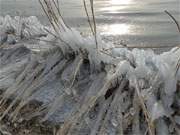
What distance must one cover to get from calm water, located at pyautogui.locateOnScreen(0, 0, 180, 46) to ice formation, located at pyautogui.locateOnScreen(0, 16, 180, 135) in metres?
0.99

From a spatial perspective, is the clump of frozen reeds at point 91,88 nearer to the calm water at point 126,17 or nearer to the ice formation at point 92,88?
the ice formation at point 92,88

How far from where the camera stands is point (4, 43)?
2.70m

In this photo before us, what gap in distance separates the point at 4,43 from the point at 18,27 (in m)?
0.18

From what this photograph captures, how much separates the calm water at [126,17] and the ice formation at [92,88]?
0.99 m

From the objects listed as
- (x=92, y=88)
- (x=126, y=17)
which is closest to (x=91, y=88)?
(x=92, y=88)

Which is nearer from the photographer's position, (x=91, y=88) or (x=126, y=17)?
(x=91, y=88)

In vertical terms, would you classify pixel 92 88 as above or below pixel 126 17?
above

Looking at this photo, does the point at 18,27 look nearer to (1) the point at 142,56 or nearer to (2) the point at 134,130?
(1) the point at 142,56

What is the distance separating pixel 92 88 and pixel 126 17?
208cm

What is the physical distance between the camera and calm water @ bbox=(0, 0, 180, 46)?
3.20 m

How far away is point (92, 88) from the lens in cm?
190

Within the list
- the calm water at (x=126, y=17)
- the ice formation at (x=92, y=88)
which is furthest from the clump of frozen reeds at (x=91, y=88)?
the calm water at (x=126, y=17)

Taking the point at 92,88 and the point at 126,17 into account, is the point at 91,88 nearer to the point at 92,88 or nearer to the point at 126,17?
the point at 92,88

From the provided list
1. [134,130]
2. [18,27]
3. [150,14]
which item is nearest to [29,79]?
[134,130]
